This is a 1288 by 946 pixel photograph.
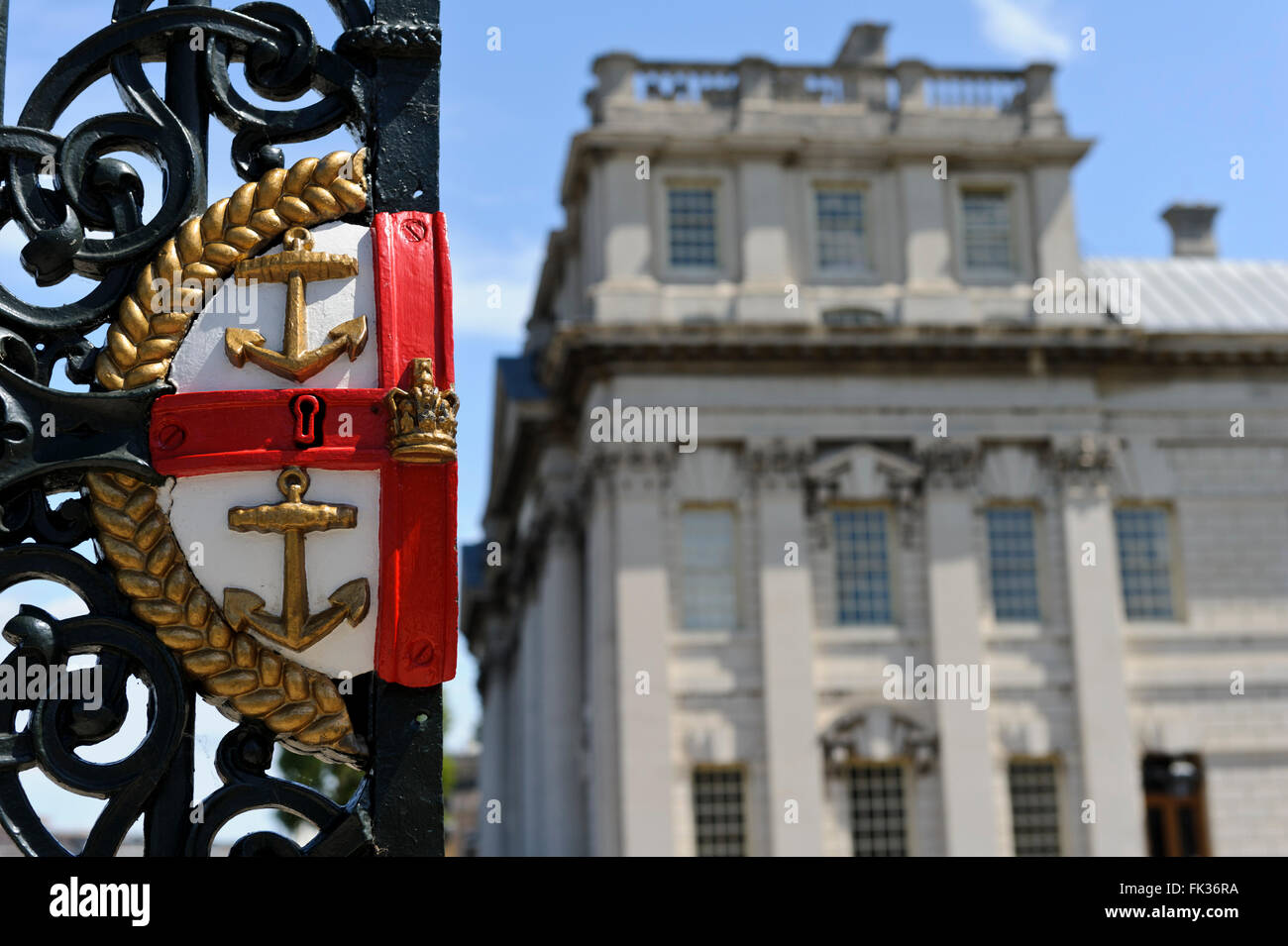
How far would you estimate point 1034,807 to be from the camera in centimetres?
4072

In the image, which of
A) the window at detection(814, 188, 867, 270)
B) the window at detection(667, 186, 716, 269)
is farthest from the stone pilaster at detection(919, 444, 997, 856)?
the window at detection(667, 186, 716, 269)

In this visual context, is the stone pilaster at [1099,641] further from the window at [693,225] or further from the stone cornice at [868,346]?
the window at [693,225]

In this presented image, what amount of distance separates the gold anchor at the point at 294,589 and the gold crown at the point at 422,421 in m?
0.17

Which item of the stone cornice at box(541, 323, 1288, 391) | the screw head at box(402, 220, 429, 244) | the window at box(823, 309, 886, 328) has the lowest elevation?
the screw head at box(402, 220, 429, 244)

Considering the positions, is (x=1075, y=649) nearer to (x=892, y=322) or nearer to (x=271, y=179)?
(x=892, y=322)

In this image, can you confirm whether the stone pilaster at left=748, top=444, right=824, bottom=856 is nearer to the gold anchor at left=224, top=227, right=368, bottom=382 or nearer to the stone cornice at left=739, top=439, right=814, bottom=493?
the stone cornice at left=739, top=439, right=814, bottom=493

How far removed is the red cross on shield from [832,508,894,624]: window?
124 ft

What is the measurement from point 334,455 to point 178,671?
0.53 metres

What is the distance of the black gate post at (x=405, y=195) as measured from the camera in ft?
11.7

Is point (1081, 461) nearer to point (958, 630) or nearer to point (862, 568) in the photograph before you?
point (958, 630)

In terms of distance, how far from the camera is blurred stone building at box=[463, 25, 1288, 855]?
132ft

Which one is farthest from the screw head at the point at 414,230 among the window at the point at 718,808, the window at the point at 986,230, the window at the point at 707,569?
the window at the point at 986,230

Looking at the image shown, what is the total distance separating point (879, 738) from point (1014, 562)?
5470mm
